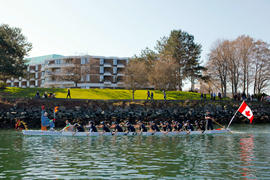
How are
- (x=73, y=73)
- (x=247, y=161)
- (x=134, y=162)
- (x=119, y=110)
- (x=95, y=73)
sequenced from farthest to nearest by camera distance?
(x=95, y=73) < (x=73, y=73) < (x=119, y=110) < (x=247, y=161) < (x=134, y=162)

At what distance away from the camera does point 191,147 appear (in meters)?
27.7

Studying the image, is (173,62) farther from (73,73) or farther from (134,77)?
(73,73)

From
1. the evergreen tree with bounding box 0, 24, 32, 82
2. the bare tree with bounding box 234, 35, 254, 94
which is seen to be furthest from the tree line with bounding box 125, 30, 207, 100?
the evergreen tree with bounding box 0, 24, 32, 82

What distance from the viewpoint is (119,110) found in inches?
2467

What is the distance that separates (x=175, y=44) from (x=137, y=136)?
214ft

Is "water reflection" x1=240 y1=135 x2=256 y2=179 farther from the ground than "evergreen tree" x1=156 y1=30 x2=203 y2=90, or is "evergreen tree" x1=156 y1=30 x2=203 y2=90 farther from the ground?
"evergreen tree" x1=156 y1=30 x2=203 y2=90

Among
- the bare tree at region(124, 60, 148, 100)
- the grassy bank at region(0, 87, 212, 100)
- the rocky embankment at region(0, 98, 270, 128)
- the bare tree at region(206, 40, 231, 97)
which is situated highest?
the bare tree at region(206, 40, 231, 97)

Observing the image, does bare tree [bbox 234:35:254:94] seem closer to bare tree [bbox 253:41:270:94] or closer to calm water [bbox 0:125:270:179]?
bare tree [bbox 253:41:270:94]

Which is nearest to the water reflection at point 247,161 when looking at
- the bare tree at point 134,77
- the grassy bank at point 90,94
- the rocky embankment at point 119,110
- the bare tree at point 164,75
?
the rocky embankment at point 119,110

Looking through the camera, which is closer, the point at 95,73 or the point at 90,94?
the point at 90,94

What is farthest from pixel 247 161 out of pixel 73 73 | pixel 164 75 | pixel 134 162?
pixel 73 73

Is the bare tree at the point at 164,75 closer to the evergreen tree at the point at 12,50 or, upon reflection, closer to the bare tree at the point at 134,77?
the bare tree at the point at 134,77

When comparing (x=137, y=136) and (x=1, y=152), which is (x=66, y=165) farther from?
(x=137, y=136)

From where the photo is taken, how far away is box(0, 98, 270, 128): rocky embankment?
5494 centimetres
